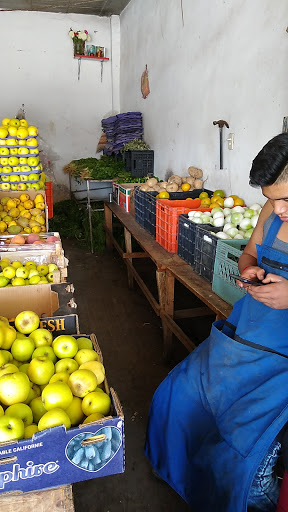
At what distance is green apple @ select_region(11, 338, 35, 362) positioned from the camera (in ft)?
4.76

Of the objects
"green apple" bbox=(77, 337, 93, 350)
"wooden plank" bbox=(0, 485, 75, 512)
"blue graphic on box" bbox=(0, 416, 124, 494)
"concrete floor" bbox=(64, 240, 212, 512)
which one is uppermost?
"green apple" bbox=(77, 337, 93, 350)

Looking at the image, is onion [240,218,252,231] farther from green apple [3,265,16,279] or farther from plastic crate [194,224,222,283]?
green apple [3,265,16,279]

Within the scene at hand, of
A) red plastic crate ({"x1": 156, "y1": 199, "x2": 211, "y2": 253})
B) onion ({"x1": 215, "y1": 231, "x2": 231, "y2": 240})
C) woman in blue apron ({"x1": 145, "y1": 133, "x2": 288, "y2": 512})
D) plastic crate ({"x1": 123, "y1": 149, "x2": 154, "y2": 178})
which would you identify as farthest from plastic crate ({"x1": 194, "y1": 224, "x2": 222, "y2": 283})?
plastic crate ({"x1": 123, "y1": 149, "x2": 154, "y2": 178})

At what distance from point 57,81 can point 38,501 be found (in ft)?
28.3

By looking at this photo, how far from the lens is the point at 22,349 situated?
1.45 m

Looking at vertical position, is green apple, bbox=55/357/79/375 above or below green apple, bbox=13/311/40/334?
below

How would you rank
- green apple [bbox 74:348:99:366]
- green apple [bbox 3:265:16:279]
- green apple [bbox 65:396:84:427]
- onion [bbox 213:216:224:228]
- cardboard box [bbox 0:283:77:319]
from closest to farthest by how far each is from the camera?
green apple [bbox 65:396:84:427], green apple [bbox 74:348:99:366], cardboard box [bbox 0:283:77:319], green apple [bbox 3:265:16:279], onion [bbox 213:216:224:228]

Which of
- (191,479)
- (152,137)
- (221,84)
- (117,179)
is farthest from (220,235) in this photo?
(152,137)

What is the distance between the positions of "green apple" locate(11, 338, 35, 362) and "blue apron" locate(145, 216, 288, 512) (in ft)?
2.50

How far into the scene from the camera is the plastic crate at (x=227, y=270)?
2.17 m

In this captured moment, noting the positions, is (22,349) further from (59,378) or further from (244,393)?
(244,393)

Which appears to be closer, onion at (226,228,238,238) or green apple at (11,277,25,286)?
green apple at (11,277,25,286)

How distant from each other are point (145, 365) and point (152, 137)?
13.8ft

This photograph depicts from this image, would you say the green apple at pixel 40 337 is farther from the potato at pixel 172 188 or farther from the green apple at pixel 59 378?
the potato at pixel 172 188
